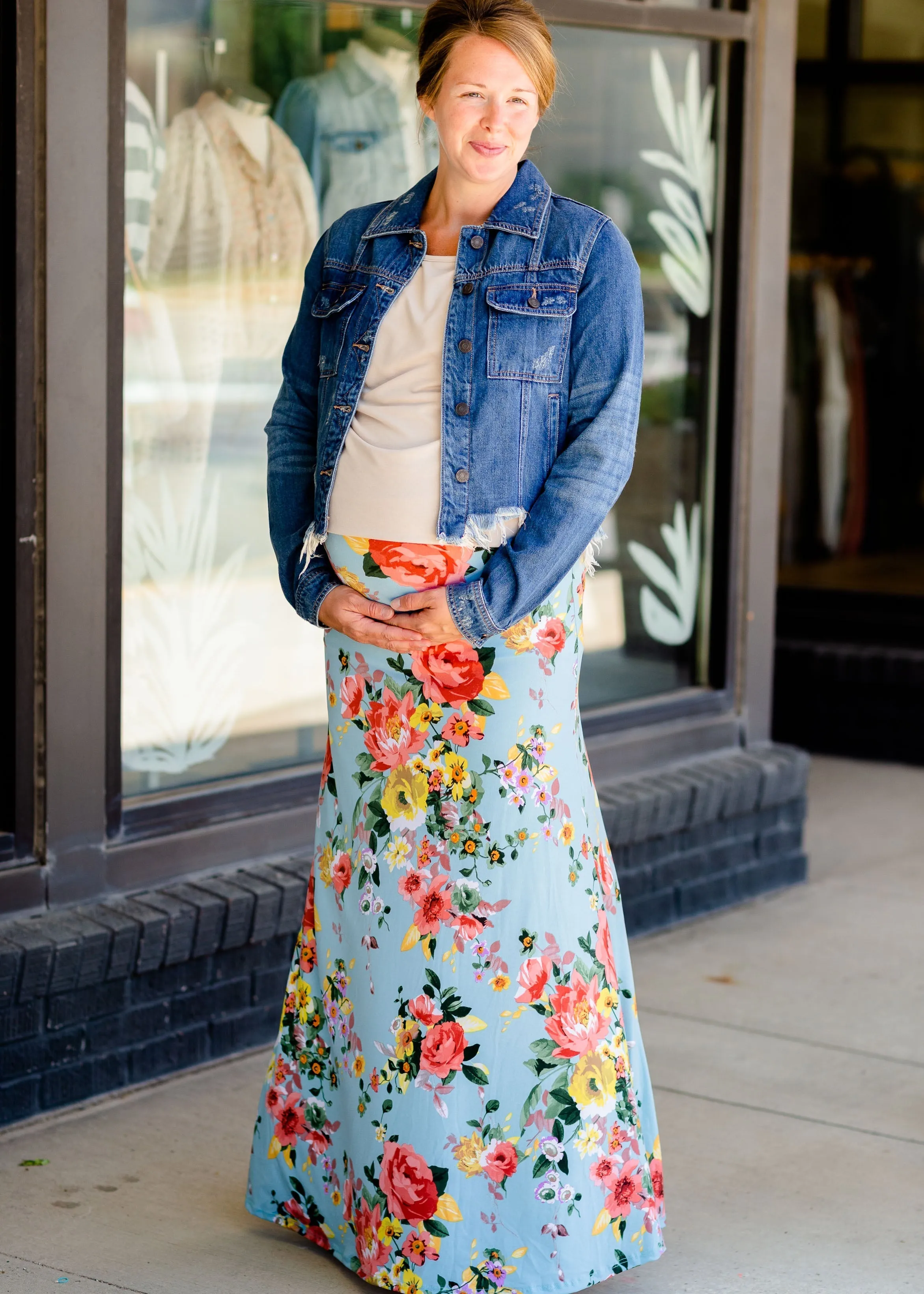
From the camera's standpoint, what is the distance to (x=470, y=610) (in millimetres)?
2752

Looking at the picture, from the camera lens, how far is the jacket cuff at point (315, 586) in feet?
9.63

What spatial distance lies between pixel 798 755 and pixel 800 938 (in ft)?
2.51

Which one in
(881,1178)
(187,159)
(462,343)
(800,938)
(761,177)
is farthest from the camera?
(761,177)

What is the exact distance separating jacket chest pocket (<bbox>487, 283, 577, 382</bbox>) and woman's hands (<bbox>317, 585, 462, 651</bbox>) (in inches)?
14.0

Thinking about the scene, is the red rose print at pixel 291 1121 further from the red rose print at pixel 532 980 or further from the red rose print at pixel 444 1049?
the red rose print at pixel 532 980

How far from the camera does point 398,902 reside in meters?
2.92

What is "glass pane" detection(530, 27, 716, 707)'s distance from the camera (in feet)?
17.0

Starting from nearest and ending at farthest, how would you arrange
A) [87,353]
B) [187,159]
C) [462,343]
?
[462,343] → [87,353] → [187,159]

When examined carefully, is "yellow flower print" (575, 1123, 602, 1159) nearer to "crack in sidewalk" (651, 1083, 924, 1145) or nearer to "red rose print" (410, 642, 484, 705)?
"red rose print" (410, 642, 484, 705)

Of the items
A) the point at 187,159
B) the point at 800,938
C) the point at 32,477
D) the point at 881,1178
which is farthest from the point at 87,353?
the point at 800,938

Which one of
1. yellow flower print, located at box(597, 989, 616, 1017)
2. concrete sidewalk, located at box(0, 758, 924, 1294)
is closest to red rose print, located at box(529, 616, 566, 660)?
yellow flower print, located at box(597, 989, 616, 1017)

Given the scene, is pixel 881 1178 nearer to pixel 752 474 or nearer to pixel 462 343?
pixel 462 343

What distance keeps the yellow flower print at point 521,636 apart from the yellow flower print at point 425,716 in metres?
0.15

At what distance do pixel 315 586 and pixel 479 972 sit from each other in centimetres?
67
